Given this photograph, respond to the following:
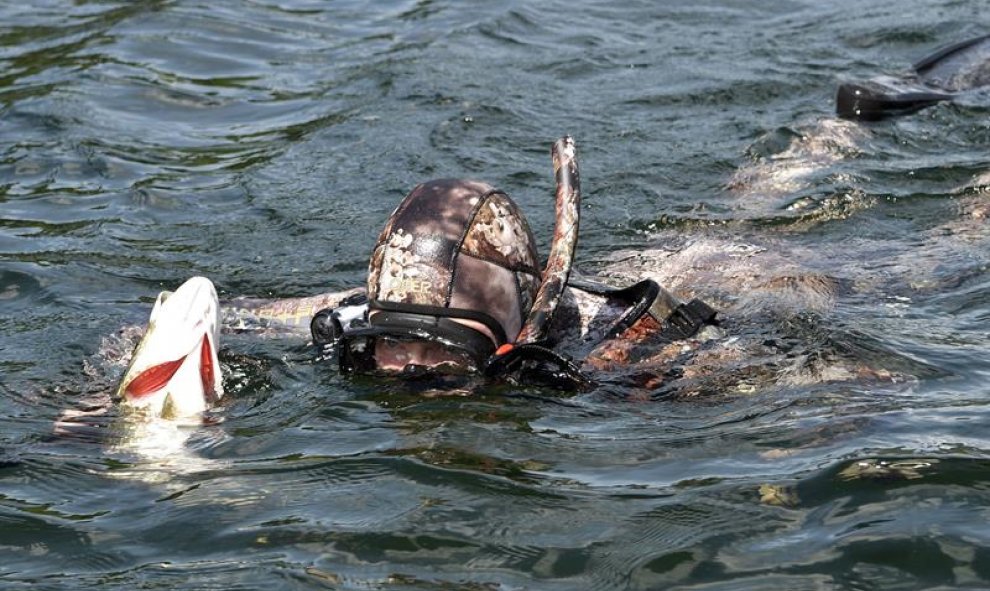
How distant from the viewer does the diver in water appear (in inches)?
189

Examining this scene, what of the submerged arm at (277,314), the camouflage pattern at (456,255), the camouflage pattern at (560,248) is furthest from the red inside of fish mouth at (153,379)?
the camouflage pattern at (560,248)

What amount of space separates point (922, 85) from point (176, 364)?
5.27 metres

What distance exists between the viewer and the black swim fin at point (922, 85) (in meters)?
8.05

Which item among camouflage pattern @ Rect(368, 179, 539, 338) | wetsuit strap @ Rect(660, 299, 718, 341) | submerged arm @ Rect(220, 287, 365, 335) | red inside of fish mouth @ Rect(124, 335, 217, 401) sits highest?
camouflage pattern @ Rect(368, 179, 539, 338)

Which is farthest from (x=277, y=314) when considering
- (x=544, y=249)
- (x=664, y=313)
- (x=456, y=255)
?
(x=664, y=313)

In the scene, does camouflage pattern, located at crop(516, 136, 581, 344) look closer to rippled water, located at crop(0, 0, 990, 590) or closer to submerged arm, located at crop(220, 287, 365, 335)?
rippled water, located at crop(0, 0, 990, 590)

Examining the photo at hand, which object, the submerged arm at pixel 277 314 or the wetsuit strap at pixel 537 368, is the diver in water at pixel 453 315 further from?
the submerged arm at pixel 277 314

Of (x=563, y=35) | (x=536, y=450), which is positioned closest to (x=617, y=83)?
(x=563, y=35)

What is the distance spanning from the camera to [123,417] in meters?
4.78

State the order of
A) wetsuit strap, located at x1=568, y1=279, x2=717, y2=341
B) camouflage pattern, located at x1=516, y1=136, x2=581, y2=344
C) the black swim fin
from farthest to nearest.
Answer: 1. the black swim fin
2. wetsuit strap, located at x1=568, y1=279, x2=717, y2=341
3. camouflage pattern, located at x1=516, y1=136, x2=581, y2=344

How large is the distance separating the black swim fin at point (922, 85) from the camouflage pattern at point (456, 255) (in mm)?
3651

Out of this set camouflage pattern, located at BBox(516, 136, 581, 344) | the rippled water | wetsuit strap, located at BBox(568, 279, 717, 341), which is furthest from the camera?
wetsuit strap, located at BBox(568, 279, 717, 341)

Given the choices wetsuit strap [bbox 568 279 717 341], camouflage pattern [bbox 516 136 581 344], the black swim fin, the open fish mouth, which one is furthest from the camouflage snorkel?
the black swim fin

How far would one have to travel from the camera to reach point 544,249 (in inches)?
270
